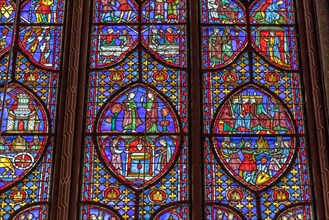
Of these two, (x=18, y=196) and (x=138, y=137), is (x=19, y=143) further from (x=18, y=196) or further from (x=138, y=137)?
(x=138, y=137)

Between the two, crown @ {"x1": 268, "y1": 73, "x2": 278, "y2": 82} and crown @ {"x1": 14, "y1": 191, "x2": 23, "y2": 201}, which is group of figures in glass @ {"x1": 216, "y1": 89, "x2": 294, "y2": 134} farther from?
crown @ {"x1": 14, "y1": 191, "x2": 23, "y2": 201}

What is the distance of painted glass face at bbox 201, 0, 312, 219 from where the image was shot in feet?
30.1

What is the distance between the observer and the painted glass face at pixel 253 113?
9164mm

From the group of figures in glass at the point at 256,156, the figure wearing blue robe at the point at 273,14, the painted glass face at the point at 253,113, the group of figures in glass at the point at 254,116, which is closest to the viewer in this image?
the painted glass face at the point at 253,113

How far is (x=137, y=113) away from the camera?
31.8 ft

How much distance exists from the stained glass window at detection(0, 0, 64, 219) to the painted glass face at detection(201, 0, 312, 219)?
170 cm

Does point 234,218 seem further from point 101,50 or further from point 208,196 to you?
point 101,50

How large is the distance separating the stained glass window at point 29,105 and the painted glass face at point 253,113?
1.70 meters

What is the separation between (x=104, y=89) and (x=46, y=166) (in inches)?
44.3

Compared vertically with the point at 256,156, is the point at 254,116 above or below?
above

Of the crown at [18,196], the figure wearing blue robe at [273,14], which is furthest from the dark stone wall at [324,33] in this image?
the crown at [18,196]

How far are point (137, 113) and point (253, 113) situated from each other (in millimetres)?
1276

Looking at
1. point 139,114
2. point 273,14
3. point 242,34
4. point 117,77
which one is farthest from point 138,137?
point 273,14

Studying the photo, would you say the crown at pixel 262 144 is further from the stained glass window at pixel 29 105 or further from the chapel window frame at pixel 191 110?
the stained glass window at pixel 29 105
